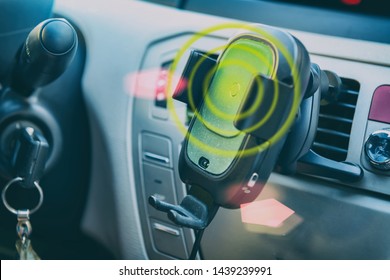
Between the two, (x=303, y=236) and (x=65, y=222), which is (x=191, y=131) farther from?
(x=65, y=222)

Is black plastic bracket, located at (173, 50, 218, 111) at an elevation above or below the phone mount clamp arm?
above

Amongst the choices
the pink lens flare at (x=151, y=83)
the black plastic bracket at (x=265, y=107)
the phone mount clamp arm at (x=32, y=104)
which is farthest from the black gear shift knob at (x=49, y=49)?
the black plastic bracket at (x=265, y=107)

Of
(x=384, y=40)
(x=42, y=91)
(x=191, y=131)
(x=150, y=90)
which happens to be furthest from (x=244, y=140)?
(x=42, y=91)

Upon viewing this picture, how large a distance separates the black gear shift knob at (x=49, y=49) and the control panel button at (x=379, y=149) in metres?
0.50

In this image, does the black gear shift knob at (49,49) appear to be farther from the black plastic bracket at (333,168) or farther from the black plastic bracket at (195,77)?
the black plastic bracket at (333,168)

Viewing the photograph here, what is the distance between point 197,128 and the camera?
83 centimetres

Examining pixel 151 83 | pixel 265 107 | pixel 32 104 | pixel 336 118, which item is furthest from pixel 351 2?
pixel 32 104

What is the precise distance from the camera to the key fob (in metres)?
0.71

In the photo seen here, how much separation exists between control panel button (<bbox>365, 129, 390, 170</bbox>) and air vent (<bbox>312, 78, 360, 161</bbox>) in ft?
0.16

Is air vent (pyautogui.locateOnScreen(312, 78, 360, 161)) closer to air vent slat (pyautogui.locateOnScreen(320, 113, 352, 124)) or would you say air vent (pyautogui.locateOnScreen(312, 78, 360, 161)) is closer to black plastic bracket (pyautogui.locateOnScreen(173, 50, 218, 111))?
air vent slat (pyautogui.locateOnScreen(320, 113, 352, 124))

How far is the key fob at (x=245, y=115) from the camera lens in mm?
708

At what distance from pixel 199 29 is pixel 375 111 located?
370 mm

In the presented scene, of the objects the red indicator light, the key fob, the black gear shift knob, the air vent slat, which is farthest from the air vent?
the black gear shift knob

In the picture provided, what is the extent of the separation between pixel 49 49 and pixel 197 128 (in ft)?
0.96
